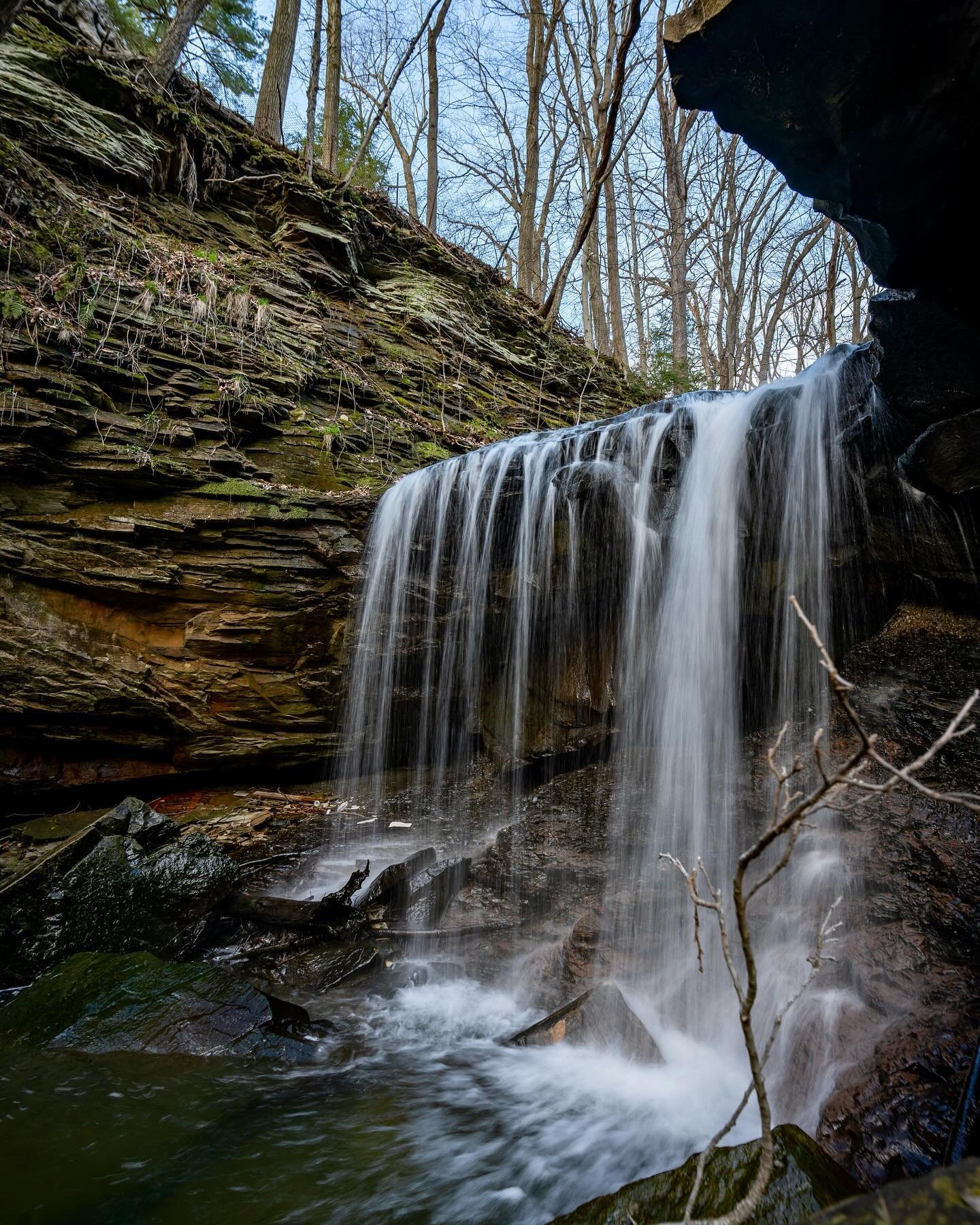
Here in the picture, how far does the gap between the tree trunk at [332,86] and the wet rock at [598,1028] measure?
1432 cm

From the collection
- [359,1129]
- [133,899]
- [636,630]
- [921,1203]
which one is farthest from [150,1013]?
[636,630]

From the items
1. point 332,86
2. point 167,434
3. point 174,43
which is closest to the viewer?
point 167,434

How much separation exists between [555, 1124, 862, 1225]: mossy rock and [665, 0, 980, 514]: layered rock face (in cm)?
372

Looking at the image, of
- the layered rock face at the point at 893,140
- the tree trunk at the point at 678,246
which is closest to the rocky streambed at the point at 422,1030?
the layered rock face at the point at 893,140

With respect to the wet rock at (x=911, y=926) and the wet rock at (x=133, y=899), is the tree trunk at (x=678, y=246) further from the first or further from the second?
the wet rock at (x=133, y=899)

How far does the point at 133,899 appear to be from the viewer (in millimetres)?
3984

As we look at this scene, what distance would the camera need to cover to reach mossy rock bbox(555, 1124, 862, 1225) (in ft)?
6.06

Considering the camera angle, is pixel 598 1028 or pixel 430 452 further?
pixel 430 452

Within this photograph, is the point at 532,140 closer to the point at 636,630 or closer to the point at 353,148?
the point at 353,148

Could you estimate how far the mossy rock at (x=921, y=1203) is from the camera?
1.14 metres

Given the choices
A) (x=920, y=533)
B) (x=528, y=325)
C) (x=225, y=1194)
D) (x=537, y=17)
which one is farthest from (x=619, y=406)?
(x=225, y=1194)

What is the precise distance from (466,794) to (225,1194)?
3.84 m

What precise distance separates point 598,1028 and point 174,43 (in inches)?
508

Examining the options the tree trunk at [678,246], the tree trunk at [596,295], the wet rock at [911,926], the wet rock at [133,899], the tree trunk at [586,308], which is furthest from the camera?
the tree trunk at [586,308]
